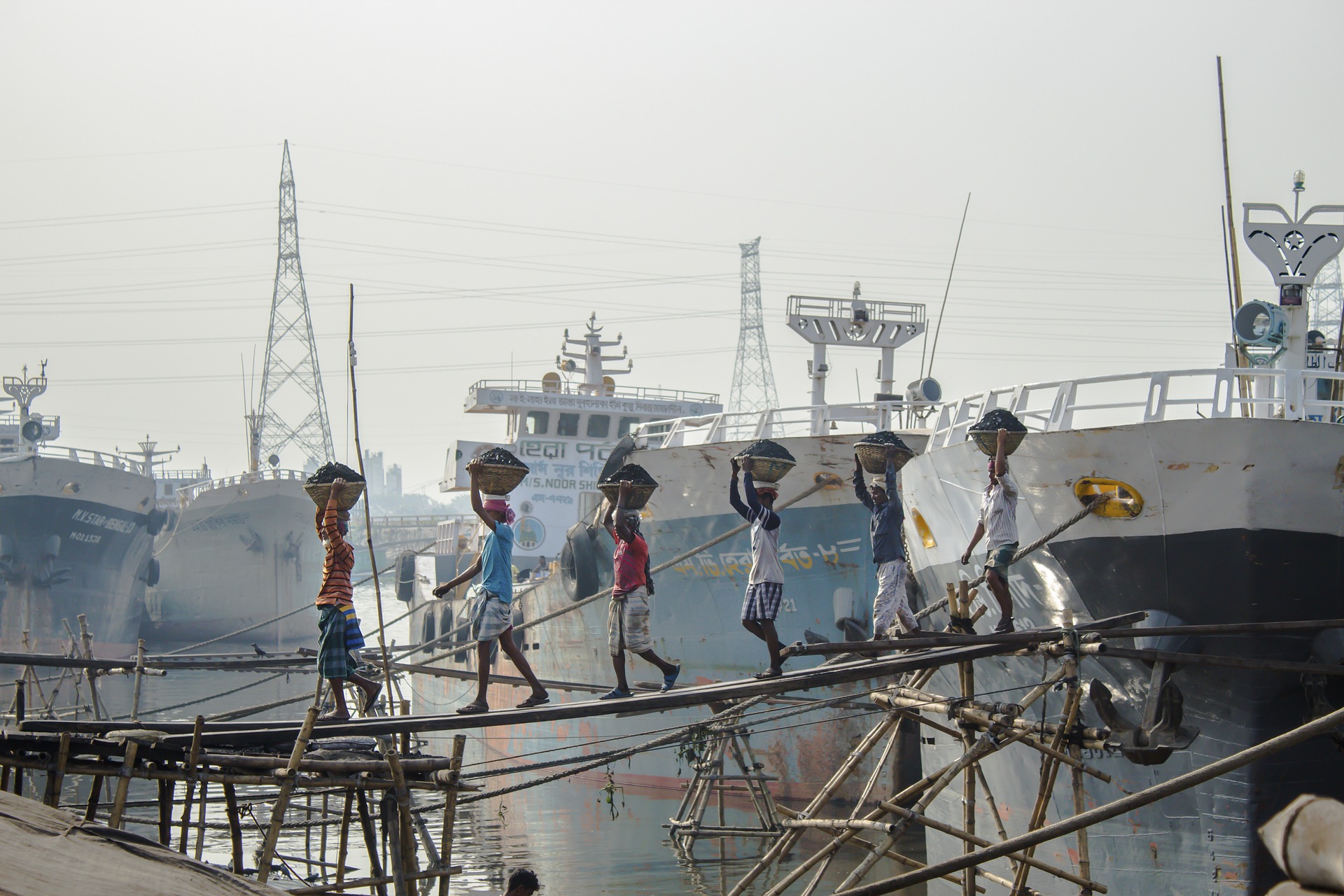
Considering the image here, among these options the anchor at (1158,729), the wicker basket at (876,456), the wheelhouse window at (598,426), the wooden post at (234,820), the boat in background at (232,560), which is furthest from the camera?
the boat in background at (232,560)

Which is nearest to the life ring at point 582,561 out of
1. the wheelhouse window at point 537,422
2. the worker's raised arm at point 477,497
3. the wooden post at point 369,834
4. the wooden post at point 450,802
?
the wooden post at point 369,834

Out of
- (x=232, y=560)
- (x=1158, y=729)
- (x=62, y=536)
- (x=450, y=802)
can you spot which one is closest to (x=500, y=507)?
(x=450, y=802)

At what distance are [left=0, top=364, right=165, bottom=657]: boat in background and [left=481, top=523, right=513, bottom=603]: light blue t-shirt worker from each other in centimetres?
2999

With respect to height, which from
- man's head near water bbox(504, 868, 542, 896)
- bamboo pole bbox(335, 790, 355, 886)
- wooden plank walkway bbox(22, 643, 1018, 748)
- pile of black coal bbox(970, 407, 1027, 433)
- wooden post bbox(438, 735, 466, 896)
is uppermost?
pile of black coal bbox(970, 407, 1027, 433)

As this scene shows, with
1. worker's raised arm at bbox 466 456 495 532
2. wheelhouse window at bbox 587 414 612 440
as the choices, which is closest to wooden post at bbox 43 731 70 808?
worker's raised arm at bbox 466 456 495 532

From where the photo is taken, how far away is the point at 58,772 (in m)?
7.04

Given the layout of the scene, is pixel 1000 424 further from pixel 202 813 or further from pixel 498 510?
pixel 202 813

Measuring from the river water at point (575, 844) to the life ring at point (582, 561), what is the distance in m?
2.93

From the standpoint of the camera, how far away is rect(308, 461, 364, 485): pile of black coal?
340 inches

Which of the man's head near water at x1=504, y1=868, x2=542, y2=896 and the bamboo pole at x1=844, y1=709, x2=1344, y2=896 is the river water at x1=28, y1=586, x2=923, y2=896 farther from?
the bamboo pole at x1=844, y1=709, x2=1344, y2=896

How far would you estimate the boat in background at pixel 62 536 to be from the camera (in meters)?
35.3

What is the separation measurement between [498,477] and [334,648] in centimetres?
160

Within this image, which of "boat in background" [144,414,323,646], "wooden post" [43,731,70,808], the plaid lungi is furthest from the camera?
"boat in background" [144,414,323,646]

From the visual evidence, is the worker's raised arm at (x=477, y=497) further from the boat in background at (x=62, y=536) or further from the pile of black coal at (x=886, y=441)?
the boat in background at (x=62, y=536)
